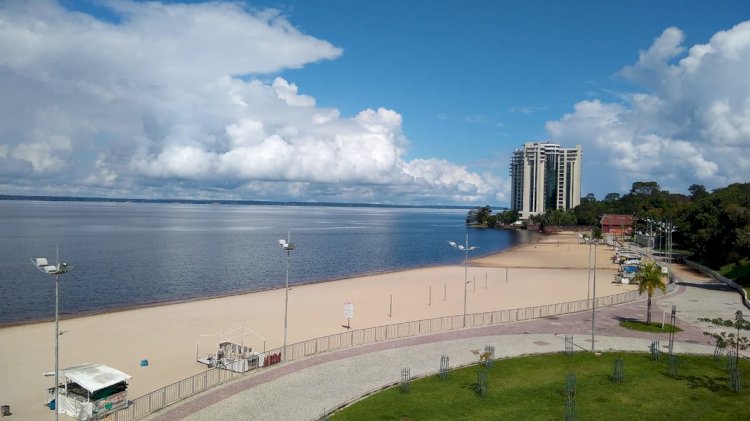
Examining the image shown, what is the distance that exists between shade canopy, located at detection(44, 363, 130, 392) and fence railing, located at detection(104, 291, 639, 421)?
1.35m

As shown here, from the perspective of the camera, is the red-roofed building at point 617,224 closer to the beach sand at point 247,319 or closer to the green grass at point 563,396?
the beach sand at point 247,319

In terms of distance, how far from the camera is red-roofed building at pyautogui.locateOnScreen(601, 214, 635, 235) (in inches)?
6107

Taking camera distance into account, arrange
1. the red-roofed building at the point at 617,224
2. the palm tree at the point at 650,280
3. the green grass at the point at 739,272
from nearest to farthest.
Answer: the palm tree at the point at 650,280 < the green grass at the point at 739,272 < the red-roofed building at the point at 617,224

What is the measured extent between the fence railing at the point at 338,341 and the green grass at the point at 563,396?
8277 mm

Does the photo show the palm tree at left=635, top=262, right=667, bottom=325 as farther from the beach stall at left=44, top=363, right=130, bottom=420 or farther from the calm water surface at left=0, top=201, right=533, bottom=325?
the calm water surface at left=0, top=201, right=533, bottom=325

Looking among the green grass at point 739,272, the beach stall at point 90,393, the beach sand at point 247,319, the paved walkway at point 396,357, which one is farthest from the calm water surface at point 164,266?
the green grass at point 739,272

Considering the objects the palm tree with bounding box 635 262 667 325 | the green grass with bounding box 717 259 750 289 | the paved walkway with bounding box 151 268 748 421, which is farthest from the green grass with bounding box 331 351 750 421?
the green grass with bounding box 717 259 750 289

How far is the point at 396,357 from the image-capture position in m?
29.3

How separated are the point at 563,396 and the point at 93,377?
69.6 ft

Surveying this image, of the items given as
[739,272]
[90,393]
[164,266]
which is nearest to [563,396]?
[90,393]

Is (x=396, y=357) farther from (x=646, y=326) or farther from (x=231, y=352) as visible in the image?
(x=646, y=326)

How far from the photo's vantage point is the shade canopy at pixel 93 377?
78.3 feet

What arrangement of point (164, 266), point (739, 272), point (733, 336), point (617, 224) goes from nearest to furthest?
1. point (733, 336)
2. point (739, 272)
3. point (164, 266)
4. point (617, 224)

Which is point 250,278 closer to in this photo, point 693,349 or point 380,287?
point 380,287
